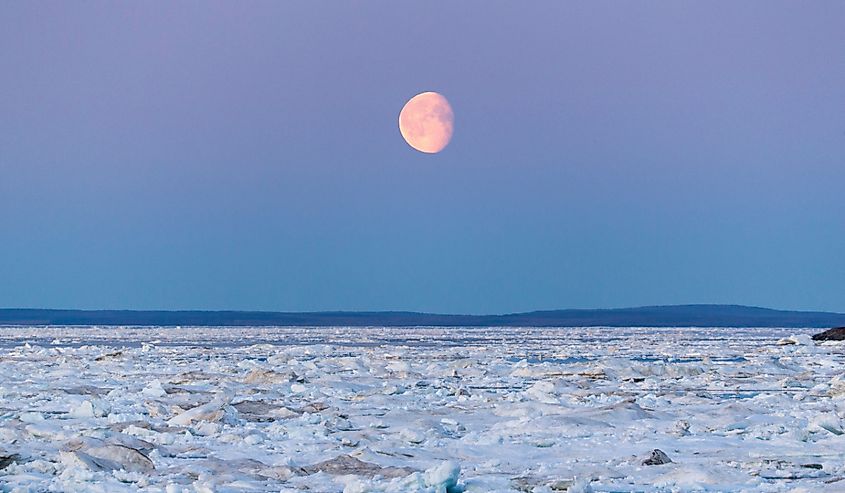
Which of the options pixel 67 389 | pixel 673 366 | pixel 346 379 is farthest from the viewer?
pixel 673 366

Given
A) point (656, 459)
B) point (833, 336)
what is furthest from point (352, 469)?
point (833, 336)

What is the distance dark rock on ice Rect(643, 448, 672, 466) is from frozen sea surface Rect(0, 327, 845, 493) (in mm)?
24

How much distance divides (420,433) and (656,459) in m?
2.45

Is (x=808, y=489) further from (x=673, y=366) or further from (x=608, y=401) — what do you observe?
(x=673, y=366)

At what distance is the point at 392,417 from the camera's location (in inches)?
452

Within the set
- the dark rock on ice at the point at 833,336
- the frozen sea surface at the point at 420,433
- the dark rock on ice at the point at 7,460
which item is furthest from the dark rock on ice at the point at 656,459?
the dark rock on ice at the point at 833,336

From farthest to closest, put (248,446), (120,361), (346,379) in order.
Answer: (120,361) < (346,379) < (248,446)

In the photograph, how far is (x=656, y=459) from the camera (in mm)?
8305

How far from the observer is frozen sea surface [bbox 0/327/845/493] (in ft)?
25.2

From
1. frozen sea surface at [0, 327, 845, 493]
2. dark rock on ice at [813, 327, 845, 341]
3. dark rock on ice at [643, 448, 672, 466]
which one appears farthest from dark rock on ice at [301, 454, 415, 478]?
dark rock on ice at [813, 327, 845, 341]

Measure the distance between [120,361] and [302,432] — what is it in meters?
13.3

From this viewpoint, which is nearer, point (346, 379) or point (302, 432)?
point (302, 432)

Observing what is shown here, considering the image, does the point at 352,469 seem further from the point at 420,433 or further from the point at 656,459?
the point at 656,459

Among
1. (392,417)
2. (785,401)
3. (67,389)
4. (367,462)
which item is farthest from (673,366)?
(367,462)
